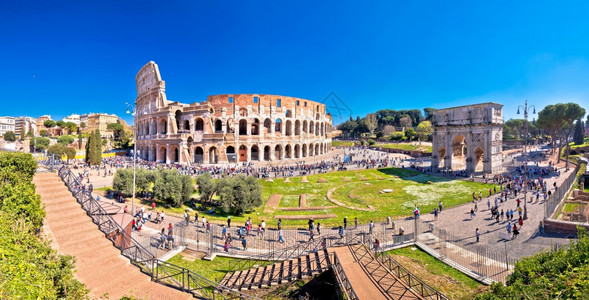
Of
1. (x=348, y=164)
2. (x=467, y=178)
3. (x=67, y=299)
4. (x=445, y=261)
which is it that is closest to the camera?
(x=67, y=299)

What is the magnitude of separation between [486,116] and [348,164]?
19135 mm

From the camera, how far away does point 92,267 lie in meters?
7.72

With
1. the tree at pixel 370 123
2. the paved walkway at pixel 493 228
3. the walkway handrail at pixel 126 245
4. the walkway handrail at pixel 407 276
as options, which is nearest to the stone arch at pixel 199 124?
the walkway handrail at pixel 126 245

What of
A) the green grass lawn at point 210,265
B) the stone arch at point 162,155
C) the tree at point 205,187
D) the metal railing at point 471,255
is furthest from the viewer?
the stone arch at point 162,155

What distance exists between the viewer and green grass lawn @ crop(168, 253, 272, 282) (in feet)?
36.6

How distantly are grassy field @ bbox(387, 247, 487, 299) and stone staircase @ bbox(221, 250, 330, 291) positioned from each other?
3902 mm

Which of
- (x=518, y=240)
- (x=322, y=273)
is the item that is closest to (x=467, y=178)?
(x=518, y=240)

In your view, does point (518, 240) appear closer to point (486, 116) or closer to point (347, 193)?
point (347, 193)

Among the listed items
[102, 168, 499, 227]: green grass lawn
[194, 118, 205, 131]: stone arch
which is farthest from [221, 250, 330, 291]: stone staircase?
[194, 118, 205, 131]: stone arch

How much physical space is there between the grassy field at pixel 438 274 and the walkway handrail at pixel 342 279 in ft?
11.7

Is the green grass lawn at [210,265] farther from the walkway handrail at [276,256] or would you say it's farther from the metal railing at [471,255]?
the metal railing at [471,255]

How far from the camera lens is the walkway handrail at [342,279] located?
8.38 meters

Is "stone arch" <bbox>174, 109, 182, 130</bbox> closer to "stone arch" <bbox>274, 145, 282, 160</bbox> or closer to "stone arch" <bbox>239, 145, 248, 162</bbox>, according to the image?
"stone arch" <bbox>239, 145, 248, 162</bbox>

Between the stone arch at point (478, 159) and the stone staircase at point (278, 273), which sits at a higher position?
the stone arch at point (478, 159)
